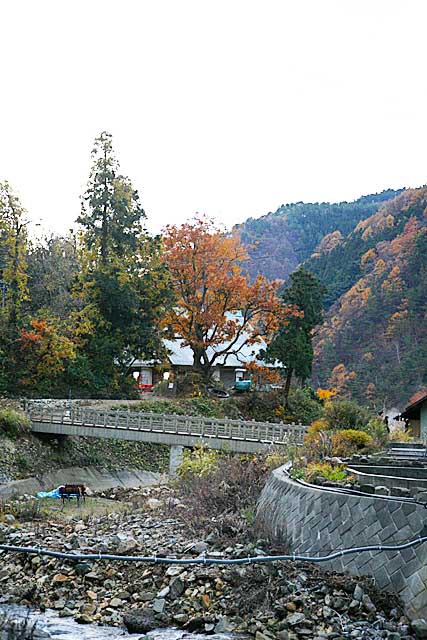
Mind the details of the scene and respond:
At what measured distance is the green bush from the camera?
32.4 meters

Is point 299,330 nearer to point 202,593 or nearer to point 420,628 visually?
point 202,593

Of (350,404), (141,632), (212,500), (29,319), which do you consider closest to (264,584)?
(141,632)

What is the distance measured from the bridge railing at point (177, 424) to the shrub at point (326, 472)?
920 cm

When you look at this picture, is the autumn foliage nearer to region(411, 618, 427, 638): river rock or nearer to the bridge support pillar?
the bridge support pillar

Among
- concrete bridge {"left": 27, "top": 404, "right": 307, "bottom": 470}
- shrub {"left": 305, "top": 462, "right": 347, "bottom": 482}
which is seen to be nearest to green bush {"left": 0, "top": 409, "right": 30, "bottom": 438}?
concrete bridge {"left": 27, "top": 404, "right": 307, "bottom": 470}

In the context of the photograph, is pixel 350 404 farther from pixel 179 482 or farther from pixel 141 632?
pixel 141 632

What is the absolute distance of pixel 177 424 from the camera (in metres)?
30.6

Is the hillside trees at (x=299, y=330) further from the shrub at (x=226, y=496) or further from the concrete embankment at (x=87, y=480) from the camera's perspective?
the shrub at (x=226, y=496)

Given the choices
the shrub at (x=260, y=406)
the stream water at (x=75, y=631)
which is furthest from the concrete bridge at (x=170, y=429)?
the stream water at (x=75, y=631)

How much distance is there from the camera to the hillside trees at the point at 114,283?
42.5 m

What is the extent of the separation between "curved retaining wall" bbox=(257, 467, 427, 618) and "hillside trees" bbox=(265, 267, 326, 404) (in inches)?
1119

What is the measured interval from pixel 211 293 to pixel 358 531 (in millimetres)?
32431

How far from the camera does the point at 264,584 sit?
11555mm

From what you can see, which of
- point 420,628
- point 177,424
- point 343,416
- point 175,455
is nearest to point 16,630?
point 420,628
